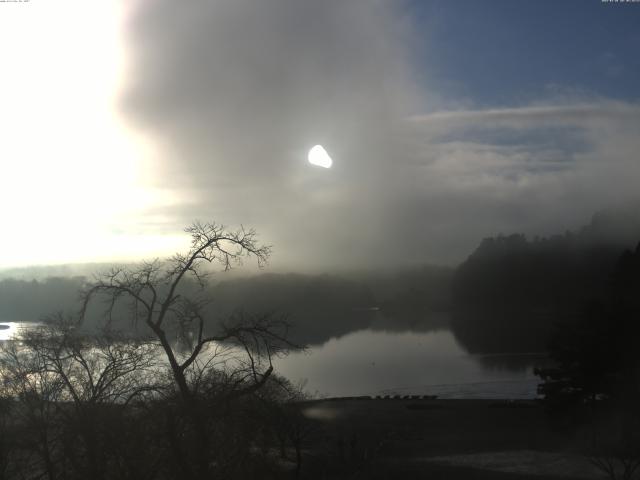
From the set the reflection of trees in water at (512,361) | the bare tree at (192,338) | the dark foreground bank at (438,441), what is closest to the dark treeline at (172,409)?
the bare tree at (192,338)

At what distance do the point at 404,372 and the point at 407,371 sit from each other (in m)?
1.06

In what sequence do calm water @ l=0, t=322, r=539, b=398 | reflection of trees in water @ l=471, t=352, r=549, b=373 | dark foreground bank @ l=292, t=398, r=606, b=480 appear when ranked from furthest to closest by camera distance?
reflection of trees in water @ l=471, t=352, r=549, b=373 → calm water @ l=0, t=322, r=539, b=398 → dark foreground bank @ l=292, t=398, r=606, b=480

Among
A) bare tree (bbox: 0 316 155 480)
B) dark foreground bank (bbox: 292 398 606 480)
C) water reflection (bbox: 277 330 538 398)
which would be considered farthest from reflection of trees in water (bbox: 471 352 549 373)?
bare tree (bbox: 0 316 155 480)

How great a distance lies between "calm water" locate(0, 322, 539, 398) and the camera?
187 ft

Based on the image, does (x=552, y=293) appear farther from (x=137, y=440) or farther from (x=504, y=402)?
(x=137, y=440)

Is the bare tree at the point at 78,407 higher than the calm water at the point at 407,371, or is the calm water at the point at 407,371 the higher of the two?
the bare tree at the point at 78,407

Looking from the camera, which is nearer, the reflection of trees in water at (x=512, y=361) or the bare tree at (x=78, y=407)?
the bare tree at (x=78, y=407)

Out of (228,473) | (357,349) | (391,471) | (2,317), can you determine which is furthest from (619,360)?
(2,317)

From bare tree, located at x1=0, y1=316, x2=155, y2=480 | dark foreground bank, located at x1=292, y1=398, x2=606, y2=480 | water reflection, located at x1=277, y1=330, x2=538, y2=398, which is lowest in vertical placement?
water reflection, located at x1=277, y1=330, x2=538, y2=398

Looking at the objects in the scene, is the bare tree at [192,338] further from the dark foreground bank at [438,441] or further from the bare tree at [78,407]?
the dark foreground bank at [438,441]

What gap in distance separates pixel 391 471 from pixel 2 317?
362 ft

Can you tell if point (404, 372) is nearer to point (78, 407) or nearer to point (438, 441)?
point (438, 441)

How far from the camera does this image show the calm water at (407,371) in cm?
5703

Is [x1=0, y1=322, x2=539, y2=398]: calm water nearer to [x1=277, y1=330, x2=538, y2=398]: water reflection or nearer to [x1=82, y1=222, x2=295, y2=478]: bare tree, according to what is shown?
[x1=277, y1=330, x2=538, y2=398]: water reflection
